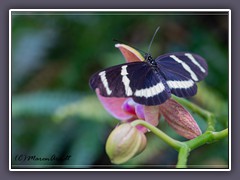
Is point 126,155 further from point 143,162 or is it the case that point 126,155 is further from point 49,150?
point 49,150

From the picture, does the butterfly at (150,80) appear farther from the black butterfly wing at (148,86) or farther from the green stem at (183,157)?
the green stem at (183,157)

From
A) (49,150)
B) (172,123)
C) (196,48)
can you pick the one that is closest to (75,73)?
(49,150)

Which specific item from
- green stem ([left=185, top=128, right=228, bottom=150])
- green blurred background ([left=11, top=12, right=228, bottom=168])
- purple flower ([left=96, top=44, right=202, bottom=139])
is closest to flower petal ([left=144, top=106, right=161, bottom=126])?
purple flower ([left=96, top=44, right=202, bottom=139])

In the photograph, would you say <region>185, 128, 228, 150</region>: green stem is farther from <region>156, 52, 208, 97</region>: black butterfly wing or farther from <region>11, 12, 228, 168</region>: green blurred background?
<region>11, 12, 228, 168</region>: green blurred background

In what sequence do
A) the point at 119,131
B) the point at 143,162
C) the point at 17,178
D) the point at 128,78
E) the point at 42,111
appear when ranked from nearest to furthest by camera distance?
the point at 119,131, the point at 128,78, the point at 17,178, the point at 143,162, the point at 42,111

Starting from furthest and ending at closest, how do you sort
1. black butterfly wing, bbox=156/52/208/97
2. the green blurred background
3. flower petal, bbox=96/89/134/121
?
1. the green blurred background
2. flower petal, bbox=96/89/134/121
3. black butterfly wing, bbox=156/52/208/97

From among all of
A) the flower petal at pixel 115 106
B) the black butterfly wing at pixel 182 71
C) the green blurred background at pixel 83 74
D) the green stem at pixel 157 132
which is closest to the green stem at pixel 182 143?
the green stem at pixel 157 132
